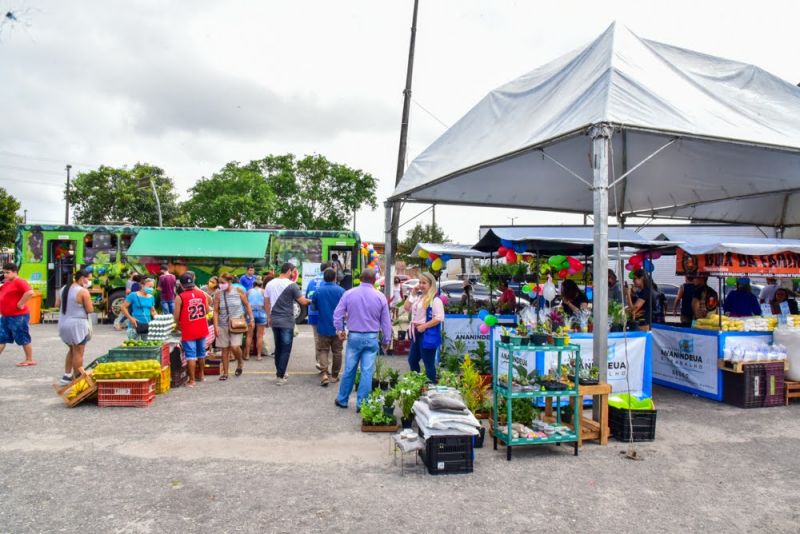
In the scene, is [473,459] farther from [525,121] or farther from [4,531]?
[525,121]

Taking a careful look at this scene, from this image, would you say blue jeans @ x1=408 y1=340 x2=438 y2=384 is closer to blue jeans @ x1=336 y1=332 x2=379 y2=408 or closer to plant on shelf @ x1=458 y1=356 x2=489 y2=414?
blue jeans @ x1=336 y1=332 x2=379 y2=408

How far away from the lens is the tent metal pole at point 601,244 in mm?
5859

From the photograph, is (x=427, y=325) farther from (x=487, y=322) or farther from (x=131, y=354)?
(x=131, y=354)

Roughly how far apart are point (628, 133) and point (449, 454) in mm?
7085

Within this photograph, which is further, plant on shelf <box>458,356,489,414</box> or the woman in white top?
the woman in white top

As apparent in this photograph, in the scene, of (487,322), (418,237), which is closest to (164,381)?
(487,322)

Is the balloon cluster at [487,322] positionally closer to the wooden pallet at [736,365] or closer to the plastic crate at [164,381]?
the wooden pallet at [736,365]

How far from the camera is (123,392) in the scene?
22.9 feet

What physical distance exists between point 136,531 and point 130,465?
4.59 ft

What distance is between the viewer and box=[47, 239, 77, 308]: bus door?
53.3ft

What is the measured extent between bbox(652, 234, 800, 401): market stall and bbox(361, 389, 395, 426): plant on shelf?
5.00 metres

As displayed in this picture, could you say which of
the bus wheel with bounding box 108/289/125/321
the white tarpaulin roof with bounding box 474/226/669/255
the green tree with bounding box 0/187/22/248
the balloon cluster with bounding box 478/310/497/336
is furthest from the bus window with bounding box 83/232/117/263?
the green tree with bounding box 0/187/22/248

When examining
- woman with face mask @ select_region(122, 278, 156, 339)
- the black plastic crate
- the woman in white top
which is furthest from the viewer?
woman with face mask @ select_region(122, 278, 156, 339)

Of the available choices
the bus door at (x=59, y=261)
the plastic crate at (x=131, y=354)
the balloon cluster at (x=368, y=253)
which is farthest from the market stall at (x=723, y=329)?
the bus door at (x=59, y=261)
